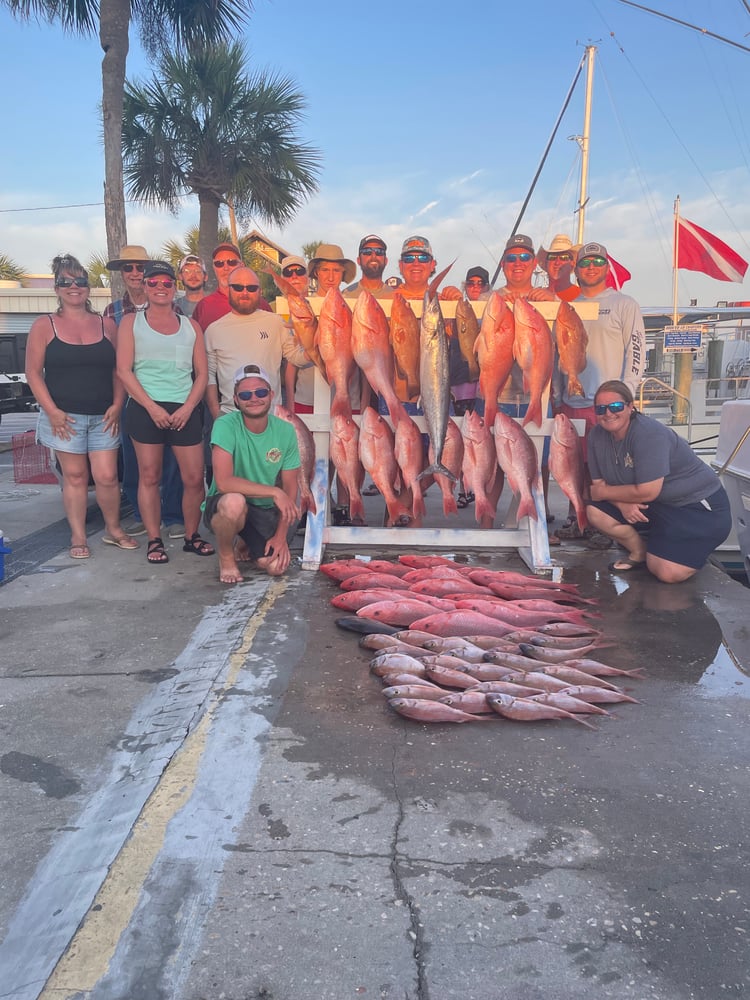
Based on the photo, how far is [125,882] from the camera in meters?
2.05

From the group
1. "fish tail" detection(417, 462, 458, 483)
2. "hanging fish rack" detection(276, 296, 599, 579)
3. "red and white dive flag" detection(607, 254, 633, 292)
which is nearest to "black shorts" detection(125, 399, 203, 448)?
"hanging fish rack" detection(276, 296, 599, 579)

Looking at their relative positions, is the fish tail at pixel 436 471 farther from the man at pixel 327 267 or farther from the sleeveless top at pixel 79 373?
the sleeveless top at pixel 79 373

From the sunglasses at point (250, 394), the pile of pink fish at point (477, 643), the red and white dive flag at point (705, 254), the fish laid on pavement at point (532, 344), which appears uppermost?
the red and white dive flag at point (705, 254)

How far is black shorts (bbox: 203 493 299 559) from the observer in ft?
16.1

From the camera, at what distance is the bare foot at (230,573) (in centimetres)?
480

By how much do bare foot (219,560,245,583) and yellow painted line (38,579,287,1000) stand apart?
1.86 m

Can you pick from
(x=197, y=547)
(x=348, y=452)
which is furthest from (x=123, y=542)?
(x=348, y=452)

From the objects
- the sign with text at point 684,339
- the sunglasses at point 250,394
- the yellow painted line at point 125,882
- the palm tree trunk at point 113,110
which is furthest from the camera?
the sign with text at point 684,339

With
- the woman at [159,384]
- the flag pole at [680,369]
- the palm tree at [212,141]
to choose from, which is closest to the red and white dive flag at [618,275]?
the flag pole at [680,369]

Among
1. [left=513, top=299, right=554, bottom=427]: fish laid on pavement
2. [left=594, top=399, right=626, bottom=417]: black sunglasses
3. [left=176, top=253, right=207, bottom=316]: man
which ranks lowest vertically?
[left=594, top=399, right=626, bottom=417]: black sunglasses

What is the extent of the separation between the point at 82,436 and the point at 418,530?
99.5 inches

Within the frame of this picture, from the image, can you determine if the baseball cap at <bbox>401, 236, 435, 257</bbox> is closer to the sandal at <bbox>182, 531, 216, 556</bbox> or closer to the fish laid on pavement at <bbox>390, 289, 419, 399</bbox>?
the fish laid on pavement at <bbox>390, 289, 419, 399</bbox>

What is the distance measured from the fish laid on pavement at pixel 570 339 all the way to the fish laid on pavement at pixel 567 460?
385 mm

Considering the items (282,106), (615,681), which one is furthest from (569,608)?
(282,106)
